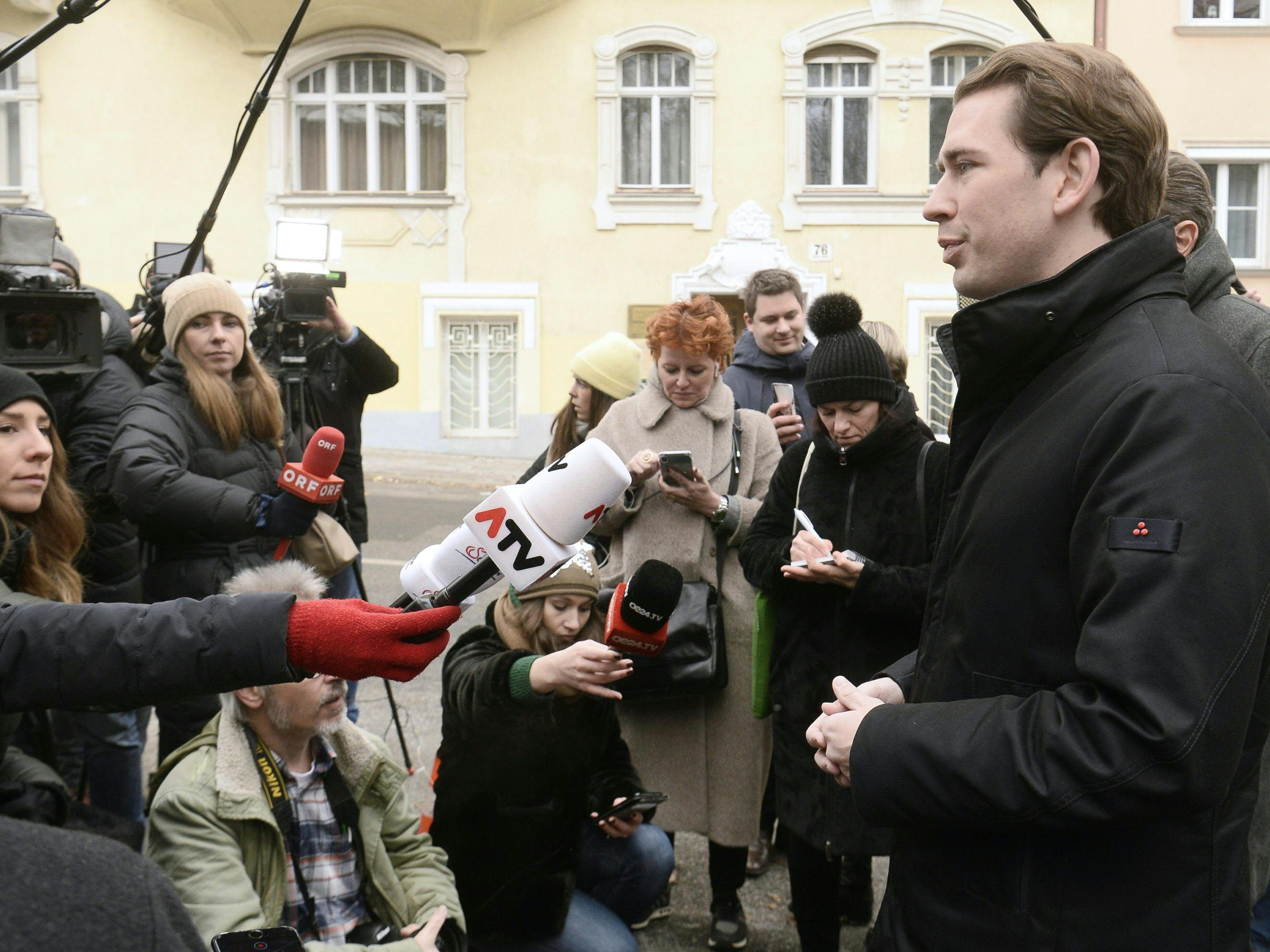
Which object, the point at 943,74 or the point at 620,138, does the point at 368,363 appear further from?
the point at 943,74

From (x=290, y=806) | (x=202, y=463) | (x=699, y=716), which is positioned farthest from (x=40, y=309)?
(x=699, y=716)

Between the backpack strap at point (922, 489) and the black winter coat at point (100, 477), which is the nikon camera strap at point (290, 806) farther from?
the backpack strap at point (922, 489)

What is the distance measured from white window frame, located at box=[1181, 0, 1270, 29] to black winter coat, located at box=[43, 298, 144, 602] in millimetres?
15359

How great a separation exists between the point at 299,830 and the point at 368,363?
2649 millimetres

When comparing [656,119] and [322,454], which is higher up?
[656,119]

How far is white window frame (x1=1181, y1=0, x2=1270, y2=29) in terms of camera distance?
15.3m

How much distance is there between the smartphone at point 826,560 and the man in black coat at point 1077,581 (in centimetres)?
124

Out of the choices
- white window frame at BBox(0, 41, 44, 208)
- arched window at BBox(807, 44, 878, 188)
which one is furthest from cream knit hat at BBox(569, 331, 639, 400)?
white window frame at BBox(0, 41, 44, 208)

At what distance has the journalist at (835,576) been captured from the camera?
9.91 ft

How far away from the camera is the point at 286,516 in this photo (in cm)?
362

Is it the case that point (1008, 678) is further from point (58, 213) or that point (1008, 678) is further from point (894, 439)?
point (58, 213)

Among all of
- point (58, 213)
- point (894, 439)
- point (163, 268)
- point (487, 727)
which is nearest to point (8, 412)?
point (487, 727)

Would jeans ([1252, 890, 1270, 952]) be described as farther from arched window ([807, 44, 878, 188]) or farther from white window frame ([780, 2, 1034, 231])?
arched window ([807, 44, 878, 188])

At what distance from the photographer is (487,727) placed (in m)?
2.92
